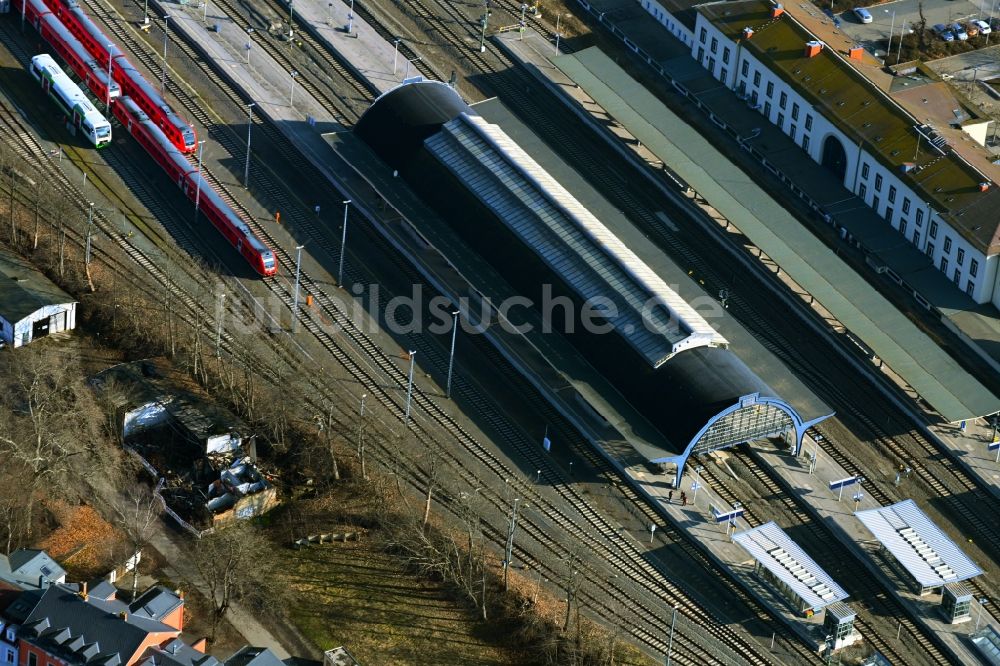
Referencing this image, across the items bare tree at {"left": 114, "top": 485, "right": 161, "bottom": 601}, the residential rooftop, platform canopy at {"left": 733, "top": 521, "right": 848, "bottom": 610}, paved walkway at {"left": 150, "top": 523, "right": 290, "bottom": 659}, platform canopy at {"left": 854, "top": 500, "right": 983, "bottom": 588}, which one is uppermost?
platform canopy at {"left": 854, "top": 500, "right": 983, "bottom": 588}

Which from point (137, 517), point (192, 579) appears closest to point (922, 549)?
point (192, 579)

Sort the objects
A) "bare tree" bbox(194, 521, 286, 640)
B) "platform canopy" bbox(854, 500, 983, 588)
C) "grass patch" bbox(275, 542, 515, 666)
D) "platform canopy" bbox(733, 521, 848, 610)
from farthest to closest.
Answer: "platform canopy" bbox(854, 500, 983, 588)
"platform canopy" bbox(733, 521, 848, 610)
"bare tree" bbox(194, 521, 286, 640)
"grass patch" bbox(275, 542, 515, 666)

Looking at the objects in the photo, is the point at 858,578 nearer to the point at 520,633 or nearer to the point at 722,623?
the point at 722,623

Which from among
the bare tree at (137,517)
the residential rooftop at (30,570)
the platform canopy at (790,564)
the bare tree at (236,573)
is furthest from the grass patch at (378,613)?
the platform canopy at (790,564)

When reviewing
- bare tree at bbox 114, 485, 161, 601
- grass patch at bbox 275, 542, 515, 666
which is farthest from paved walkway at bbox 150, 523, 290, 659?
grass patch at bbox 275, 542, 515, 666

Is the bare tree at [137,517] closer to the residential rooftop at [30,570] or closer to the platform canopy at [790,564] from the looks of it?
the residential rooftop at [30,570]

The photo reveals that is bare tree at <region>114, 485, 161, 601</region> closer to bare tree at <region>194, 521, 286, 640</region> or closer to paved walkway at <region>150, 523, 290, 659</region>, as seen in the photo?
paved walkway at <region>150, 523, 290, 659</region>
